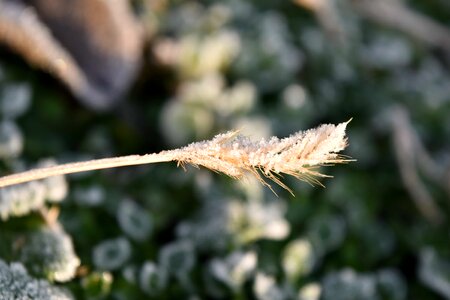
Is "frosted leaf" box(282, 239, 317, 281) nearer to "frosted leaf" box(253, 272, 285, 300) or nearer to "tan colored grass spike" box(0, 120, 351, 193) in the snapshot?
"frosted leaf" box(253, 272, 285, 300)

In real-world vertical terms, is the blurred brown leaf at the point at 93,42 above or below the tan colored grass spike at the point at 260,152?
above

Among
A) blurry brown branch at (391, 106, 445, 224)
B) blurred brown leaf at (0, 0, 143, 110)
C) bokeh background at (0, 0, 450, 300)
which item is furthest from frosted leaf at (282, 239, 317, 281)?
blurred brown leaf at (0, 0, 143, 110)

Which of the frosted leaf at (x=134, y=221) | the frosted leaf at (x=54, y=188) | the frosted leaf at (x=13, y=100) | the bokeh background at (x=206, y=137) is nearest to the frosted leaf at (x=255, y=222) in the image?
the bokeh background at (x=206, y=137)

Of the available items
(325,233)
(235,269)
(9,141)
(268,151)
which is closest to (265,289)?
(235,269)

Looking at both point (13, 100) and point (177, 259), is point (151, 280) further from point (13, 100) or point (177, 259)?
point (13, 100)

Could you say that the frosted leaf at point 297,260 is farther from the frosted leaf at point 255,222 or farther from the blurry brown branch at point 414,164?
the blurry brown branch at point 414,164

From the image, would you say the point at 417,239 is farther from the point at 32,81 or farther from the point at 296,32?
the point at 32,81

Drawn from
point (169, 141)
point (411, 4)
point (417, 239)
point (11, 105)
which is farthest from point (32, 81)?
point (411, 4)
